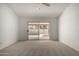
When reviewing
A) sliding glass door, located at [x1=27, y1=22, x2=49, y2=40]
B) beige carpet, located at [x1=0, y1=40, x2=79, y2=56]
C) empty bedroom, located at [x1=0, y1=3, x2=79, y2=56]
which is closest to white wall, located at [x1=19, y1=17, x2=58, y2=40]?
empty bedroom, located at [x1=0, y1=3, x2=79, y2=56]

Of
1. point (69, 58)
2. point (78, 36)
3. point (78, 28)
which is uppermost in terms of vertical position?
point (78, 28)

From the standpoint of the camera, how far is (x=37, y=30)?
10523 mm

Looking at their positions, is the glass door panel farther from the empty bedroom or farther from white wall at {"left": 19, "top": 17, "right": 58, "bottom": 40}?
white wall at {"left": 19, "top": 17, "right": 58, "bottom": 40}

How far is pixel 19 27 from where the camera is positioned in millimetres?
8891

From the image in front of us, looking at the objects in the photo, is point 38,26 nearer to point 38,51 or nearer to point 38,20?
point 38,20

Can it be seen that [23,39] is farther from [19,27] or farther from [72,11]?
[72,11]

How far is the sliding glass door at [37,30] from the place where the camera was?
10153 millimetres

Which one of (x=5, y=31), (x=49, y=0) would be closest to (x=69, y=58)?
(x=49, y=0)

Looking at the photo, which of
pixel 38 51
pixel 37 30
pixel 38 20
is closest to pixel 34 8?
pixel 38 51

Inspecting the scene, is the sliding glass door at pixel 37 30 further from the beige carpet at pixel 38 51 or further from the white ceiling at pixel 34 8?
the beige carpet at pixel 38 51

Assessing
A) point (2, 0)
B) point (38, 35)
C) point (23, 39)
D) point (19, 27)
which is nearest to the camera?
point (2, 0)

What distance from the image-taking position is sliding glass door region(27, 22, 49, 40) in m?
10.2

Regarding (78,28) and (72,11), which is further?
(72,11)

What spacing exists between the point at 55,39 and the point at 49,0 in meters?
6.57
